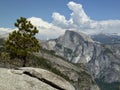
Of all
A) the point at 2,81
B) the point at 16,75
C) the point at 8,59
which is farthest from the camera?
the point at 8,59

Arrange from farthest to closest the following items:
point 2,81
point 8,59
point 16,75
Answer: point 8,59 → point 16,75 → point 2,81

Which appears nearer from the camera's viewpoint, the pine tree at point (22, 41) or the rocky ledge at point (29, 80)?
the rocky ledge at point (29, 80)

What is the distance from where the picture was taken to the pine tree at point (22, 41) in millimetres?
84706

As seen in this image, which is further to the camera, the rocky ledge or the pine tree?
the pine tree

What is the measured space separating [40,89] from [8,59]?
5261 cm

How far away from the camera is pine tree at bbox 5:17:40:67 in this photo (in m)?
84.7

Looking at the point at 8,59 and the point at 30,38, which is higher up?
the point at 30,38

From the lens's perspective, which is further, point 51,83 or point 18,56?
point 18,56

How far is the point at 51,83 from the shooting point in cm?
3566

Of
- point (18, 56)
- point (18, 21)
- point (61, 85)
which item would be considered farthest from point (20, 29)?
point (61, 85)

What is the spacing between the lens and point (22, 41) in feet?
280

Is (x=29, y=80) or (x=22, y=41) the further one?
(x=22, y=41)

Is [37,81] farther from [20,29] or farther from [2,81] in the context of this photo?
[20,29]

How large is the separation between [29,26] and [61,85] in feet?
167
